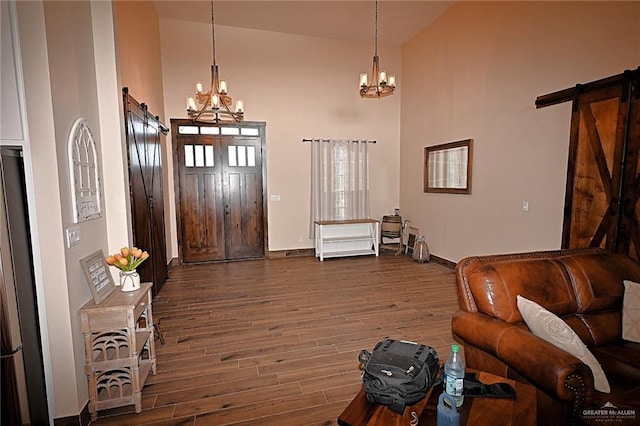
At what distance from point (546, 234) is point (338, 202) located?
3.66 m

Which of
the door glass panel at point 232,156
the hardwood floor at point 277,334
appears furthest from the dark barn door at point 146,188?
the door glass panel at point 232,156

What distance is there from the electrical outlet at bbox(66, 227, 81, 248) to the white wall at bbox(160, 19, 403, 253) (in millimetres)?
4229

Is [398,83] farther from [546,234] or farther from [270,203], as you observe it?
[546,234]

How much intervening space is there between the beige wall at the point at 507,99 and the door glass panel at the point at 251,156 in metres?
3.17

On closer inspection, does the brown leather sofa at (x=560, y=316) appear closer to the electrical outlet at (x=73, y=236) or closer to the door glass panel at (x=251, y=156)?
the electrical outlet at (x=73, y=236)

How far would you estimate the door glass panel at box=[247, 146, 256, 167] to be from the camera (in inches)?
244

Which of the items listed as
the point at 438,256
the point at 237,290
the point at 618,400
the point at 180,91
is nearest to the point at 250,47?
the point at 180,91

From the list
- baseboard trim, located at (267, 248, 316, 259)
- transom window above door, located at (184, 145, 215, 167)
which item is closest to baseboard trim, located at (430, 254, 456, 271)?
baseboard trim, located at (267, 248, 316, 259)

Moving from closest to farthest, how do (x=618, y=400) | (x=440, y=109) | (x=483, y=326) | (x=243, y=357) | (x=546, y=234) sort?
(x=618, y=400), (x=483, y=326), (x=243, y=357), (x=546, y=234), (x=440, y=109)

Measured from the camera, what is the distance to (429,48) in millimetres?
→ 5941

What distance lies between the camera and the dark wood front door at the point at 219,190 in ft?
19.5

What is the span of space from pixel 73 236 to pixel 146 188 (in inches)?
84.2

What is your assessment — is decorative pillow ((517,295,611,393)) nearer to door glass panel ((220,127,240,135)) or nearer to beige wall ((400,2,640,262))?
beige wall ((400,2,640,262))

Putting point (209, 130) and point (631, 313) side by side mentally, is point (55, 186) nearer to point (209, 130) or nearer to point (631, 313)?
point (631, 313)
